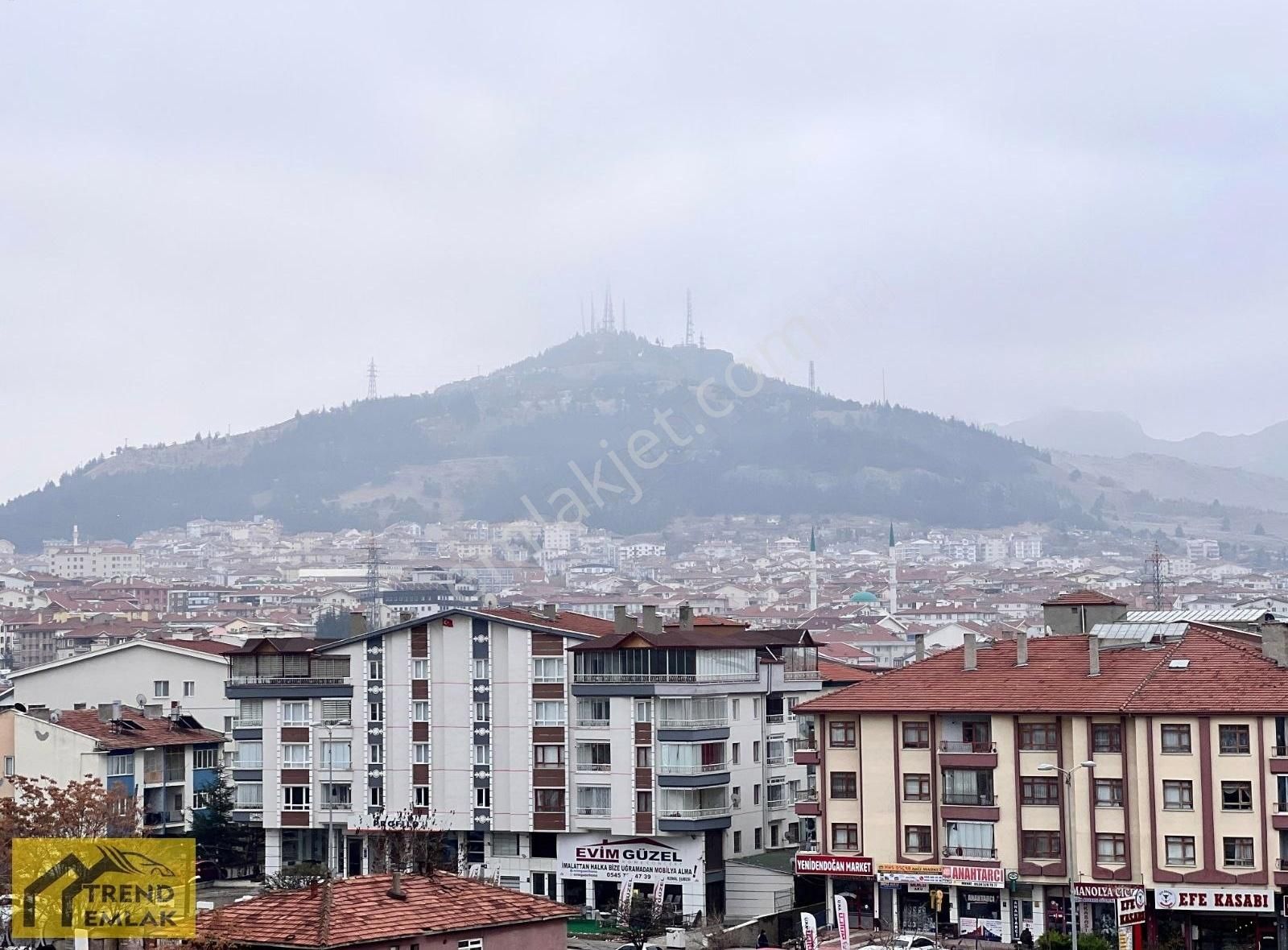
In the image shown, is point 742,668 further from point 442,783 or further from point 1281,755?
point 1281,755

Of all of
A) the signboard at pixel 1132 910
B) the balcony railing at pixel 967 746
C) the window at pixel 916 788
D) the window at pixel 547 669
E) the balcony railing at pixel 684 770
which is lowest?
the signboard at pixel 1132 910

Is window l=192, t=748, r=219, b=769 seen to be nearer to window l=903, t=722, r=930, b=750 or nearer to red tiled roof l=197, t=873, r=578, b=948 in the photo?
window l=903, t=722, r=930, b=750

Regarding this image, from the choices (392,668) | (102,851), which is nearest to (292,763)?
(392,668)

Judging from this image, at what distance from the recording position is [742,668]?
6159cm

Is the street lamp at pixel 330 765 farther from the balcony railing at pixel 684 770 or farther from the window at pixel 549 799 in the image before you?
the balcony railing at pixel 684 770

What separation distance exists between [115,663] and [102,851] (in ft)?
178

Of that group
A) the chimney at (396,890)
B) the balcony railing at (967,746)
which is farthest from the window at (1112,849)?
the chimney at (396,890)

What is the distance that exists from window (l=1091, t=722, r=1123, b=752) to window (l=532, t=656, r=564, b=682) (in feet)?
57.2

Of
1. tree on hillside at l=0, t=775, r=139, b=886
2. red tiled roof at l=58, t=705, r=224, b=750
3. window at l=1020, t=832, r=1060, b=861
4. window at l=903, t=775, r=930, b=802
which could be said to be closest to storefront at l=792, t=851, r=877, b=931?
window at l=903, t=775, r=930, b=802

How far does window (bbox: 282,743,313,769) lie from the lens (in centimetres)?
6450

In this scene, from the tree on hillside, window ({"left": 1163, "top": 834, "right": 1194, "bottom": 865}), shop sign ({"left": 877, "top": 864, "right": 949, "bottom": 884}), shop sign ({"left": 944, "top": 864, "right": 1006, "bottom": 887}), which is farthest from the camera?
shop sign ({"left": 877, "top": 864, "right": 949, "bottom": 884})

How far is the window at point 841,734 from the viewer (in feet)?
174

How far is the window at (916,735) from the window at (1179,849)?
6.63 metres

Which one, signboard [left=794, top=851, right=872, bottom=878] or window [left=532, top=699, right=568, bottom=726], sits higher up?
window [left=532, top=699, right=568, bottom=726]
